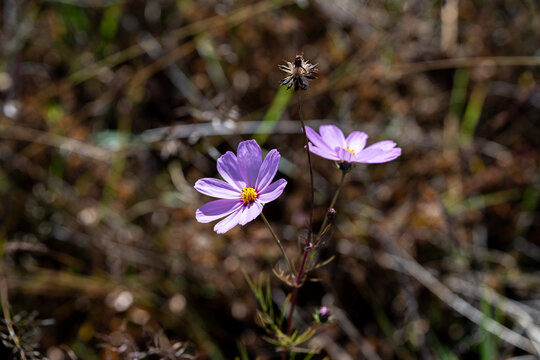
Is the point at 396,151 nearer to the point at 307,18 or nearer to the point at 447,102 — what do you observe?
the point at 447,102

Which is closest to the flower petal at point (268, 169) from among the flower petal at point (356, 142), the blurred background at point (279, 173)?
the flower petal at point (356, 142)

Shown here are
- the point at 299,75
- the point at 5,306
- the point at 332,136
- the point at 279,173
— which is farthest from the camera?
the point at 279,173

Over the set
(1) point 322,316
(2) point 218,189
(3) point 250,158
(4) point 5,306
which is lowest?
(4) point 5,306

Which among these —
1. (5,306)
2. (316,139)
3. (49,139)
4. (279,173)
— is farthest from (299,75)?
(49,139)

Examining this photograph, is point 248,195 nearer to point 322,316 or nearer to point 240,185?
point 240,185

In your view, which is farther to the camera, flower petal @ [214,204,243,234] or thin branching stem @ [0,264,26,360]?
thin branching stem @ [0,264,26,360]

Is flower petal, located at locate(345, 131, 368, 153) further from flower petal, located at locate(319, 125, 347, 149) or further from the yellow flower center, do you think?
the yellow flower center

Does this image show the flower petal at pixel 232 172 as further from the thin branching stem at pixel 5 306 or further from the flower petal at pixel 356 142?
the thin branching stem at pixel 5 306

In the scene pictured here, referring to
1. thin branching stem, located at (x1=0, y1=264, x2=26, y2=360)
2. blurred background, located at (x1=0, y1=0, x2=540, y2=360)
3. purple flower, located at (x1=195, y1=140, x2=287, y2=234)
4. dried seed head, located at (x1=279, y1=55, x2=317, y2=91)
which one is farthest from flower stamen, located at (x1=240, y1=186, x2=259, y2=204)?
thin branching stem, located at (x1=0, y1=264, x2=26, y2=360)
